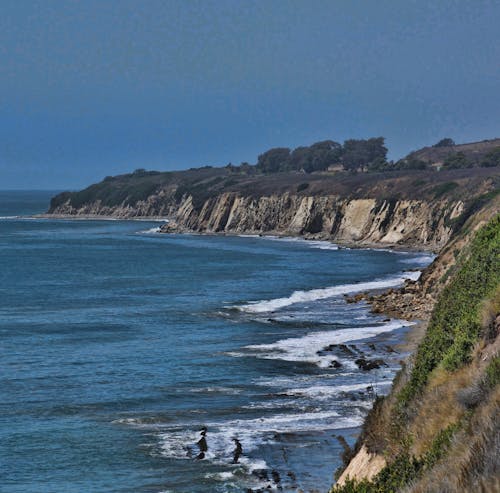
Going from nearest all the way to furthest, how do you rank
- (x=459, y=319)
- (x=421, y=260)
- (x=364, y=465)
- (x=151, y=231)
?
(x=364, y=465), (x=459, y=319), (x=421, y=260), (x=151, y=231)

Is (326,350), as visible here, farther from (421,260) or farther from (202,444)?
(421,260)

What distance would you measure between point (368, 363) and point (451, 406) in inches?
963

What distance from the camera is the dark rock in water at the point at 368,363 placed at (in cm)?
3769

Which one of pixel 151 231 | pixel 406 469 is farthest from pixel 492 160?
pixel 406 469

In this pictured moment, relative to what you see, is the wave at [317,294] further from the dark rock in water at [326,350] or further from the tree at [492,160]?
the tree at [492,160]

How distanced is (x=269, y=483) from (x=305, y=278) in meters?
54.6

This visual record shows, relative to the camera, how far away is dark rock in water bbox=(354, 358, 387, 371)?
37.7 meters

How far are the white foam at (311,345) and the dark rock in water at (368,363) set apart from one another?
1.31m

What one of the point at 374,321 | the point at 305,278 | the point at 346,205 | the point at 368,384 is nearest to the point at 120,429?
the point at 368,384

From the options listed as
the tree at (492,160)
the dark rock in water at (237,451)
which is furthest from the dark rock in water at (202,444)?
the tree at (492,160)

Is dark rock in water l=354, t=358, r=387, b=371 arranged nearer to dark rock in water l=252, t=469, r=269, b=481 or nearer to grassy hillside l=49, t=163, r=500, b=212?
dark rock in water l=252, t=469, r=269, b=481

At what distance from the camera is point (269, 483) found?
76.4ft

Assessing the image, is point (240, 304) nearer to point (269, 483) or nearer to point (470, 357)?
point (269, 483)

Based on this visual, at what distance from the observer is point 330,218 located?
136m
